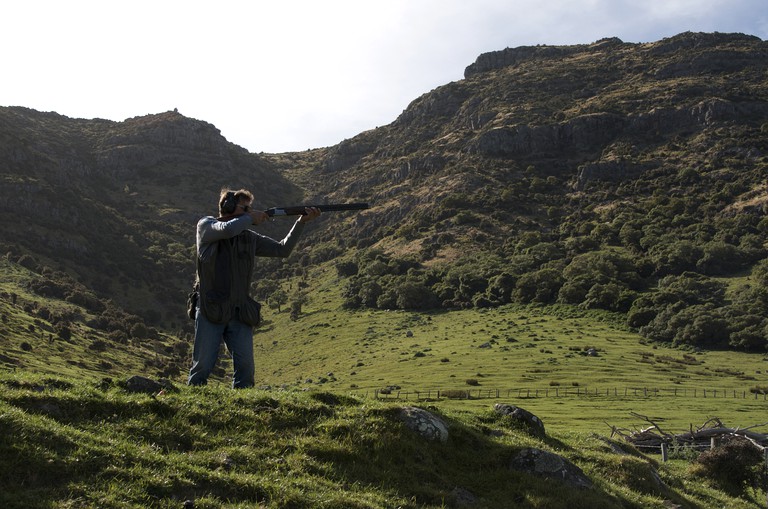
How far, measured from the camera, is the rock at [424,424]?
1107 centimetres

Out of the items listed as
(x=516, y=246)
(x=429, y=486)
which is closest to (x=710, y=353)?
(x=516, y=246)

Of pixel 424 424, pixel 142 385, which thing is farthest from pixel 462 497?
pixel 142 385

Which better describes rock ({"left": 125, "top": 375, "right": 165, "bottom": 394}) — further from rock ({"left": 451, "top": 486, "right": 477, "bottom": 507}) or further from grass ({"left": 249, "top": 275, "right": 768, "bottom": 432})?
grass ({"left": 249, "top": 275, "right": 768, "bottom": 432})

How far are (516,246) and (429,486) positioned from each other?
519ft

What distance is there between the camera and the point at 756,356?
9112 centimetres

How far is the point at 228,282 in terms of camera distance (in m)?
10.2

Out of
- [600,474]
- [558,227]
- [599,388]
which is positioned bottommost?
[599,388]

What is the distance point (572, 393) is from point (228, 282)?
6742cm

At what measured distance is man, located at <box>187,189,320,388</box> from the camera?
10.0 meters

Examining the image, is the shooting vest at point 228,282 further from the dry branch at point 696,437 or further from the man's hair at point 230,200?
the dry branch at point 696,437

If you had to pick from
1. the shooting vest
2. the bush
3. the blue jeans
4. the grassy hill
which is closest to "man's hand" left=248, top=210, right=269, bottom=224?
the shooting vest

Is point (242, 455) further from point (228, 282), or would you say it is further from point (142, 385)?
point (142, 385)

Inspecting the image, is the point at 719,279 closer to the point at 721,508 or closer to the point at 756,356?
the point at 756,356

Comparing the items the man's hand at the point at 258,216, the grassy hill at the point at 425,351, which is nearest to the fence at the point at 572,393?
the grassy hill at the point at 425,351
